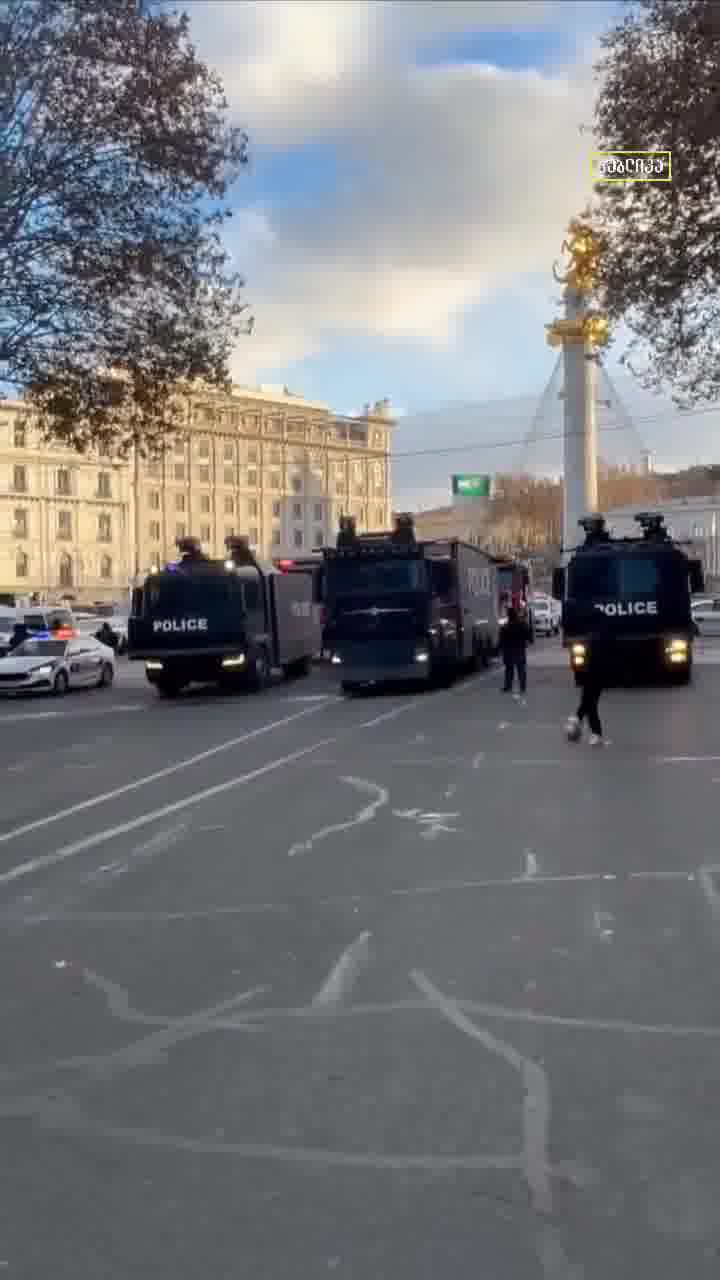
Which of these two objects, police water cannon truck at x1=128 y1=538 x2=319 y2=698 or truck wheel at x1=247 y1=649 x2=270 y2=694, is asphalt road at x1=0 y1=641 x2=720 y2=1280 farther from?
truck wheel at x1=247 y1=649 x2=270 y2=694

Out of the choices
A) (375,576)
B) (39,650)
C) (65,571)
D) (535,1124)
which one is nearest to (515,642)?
(375,576)

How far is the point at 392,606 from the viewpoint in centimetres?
2870

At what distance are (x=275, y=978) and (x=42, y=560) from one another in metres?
95.2

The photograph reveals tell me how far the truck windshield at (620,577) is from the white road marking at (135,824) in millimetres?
12028

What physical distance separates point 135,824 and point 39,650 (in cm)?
2014

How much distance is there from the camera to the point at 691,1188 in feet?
14.8

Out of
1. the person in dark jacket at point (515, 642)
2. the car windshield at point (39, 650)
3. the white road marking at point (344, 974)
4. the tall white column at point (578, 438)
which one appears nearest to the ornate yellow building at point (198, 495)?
the tall white column at point (578, 438)

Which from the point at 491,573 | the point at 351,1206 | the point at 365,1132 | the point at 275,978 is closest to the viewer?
the point at 351,1206

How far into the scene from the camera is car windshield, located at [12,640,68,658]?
105ft

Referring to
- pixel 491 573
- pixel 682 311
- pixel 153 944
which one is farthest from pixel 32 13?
pixel 153 944

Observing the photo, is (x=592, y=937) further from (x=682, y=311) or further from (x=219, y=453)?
(x=219, y=453)

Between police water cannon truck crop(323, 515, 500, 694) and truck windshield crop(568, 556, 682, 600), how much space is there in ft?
9.09

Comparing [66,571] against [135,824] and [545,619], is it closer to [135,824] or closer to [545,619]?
[545,619]

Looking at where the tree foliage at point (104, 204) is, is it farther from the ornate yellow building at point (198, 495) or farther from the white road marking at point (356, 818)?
the ornate yellow building at point (198, 495)
